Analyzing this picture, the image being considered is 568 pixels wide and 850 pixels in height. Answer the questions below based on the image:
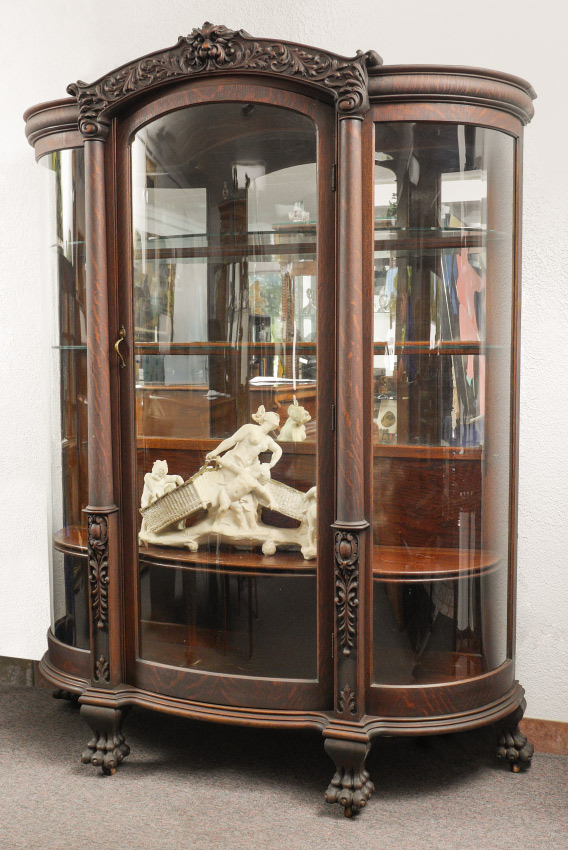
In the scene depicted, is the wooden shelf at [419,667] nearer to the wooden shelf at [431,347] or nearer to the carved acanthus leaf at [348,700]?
the carved acanthus leaf at [348,700]

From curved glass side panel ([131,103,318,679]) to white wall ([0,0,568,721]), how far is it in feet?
1.72

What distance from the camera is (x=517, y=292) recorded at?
2.17m

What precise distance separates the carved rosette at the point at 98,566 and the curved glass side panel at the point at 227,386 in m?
0.10

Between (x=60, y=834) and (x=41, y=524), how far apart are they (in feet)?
3.81

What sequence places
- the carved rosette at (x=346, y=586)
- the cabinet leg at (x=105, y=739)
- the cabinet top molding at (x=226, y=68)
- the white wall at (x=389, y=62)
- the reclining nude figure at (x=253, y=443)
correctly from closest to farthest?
1. the cabinet top molding at (x=226, y=68)
2. the carved rosette at (x=346, y=586)
3. the reclining nude figure at (x=253, y=443)
4. the cabinet leg at (x=105, y=739)
5. the white wall at (x=389, y=62)

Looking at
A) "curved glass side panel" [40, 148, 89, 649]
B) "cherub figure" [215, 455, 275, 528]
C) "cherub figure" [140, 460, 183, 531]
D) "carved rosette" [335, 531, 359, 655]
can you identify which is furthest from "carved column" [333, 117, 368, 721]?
"curved glass side panel" [40, 148, 89, 649]

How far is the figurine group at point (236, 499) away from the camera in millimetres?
2109

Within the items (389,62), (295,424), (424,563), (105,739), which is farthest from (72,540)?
(389,62)

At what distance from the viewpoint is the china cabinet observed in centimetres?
201

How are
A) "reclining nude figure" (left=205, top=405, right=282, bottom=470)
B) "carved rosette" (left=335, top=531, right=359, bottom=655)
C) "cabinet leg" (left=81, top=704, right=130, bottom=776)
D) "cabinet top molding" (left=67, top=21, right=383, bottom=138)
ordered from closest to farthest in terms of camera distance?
"cabinet top molding" (left=67, top=21, right=383, bottom=138), "carved rosette" (left=335, top=531, right=359, bottom=655), "reclining nude figure" (left=205, top=405, right=282, bottom=470), "cabinet leg" (left=81, top=704, right=130, bottom=776)

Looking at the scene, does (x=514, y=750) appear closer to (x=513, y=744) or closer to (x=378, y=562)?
(x=513, y=744)

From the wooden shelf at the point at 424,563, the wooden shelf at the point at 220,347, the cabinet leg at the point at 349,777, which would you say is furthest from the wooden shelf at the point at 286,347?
the cabinet leg at the point at 349,777

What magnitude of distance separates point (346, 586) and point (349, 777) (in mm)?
472

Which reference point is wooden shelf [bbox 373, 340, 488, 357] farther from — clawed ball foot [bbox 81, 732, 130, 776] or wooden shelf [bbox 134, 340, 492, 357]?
clawed ball foot [bbox 81, 732, 130, 776]
